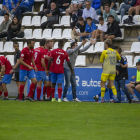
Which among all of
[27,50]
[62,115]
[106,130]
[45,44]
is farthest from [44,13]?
[106,130]

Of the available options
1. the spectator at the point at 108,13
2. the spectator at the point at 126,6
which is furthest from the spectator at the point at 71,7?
the spectator at the point at 126,6

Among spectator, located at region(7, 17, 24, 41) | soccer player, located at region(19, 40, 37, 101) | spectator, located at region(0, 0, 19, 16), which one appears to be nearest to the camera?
soccer player, located at region(19, 40, 37, 101)

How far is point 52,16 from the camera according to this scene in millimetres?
16344

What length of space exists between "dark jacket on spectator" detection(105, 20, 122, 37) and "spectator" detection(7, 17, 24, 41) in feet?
14.4

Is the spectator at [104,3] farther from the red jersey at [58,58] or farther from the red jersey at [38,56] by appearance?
the red jersey at [58,58]

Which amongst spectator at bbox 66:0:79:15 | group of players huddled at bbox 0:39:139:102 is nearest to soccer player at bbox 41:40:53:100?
group of players huddled at bbox 0:39:139:102

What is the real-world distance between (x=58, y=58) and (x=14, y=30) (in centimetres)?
595

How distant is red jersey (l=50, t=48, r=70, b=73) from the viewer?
34.9 ft

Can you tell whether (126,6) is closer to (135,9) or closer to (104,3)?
(135,9)

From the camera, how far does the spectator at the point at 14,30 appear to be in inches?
626

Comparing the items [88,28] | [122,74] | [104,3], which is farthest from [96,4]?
[122,74]

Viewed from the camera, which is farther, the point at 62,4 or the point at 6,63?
the point at 62,4

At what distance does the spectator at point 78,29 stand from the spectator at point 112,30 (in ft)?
4.02

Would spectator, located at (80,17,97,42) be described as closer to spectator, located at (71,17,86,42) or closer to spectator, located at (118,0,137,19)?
spectator, located at (71,17,86,42)
